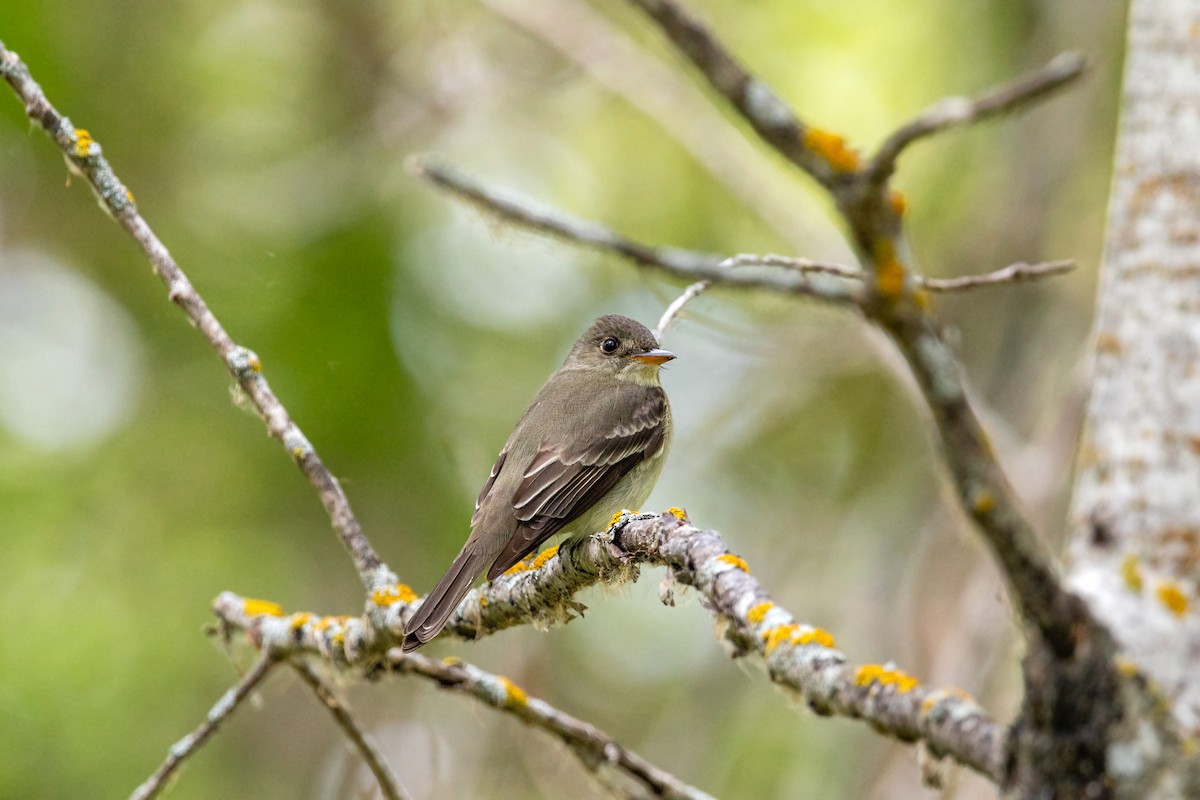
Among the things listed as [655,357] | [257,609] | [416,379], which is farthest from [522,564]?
[416,379]

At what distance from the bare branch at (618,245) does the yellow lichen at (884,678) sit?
2.11 feet

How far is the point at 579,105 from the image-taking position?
11.9m

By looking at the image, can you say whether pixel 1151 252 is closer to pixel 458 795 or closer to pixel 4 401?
pixel 458 795

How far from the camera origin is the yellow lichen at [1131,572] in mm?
1692

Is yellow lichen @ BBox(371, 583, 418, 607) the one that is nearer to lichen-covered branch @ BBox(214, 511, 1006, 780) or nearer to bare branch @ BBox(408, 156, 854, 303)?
lichen-covered branch @ BBox(214, 511, 1006, 780)

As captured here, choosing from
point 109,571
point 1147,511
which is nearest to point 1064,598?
point 1147,511

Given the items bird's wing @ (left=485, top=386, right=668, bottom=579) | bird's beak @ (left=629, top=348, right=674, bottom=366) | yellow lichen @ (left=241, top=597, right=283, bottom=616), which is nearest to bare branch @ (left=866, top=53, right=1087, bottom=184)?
yellow lichen @ (left=241, top=597, right=283, bottom=616)

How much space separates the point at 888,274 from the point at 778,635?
889 mm

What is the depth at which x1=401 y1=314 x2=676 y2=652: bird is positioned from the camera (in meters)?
5.18

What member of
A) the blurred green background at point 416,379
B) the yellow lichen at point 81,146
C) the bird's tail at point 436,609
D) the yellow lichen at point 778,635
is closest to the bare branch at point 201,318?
the yellow lichen at point 81,146

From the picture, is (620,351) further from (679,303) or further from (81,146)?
(81,146)

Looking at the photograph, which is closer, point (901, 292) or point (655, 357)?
point (901, 292)

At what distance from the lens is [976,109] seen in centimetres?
154

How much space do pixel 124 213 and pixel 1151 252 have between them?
3.11 meters
